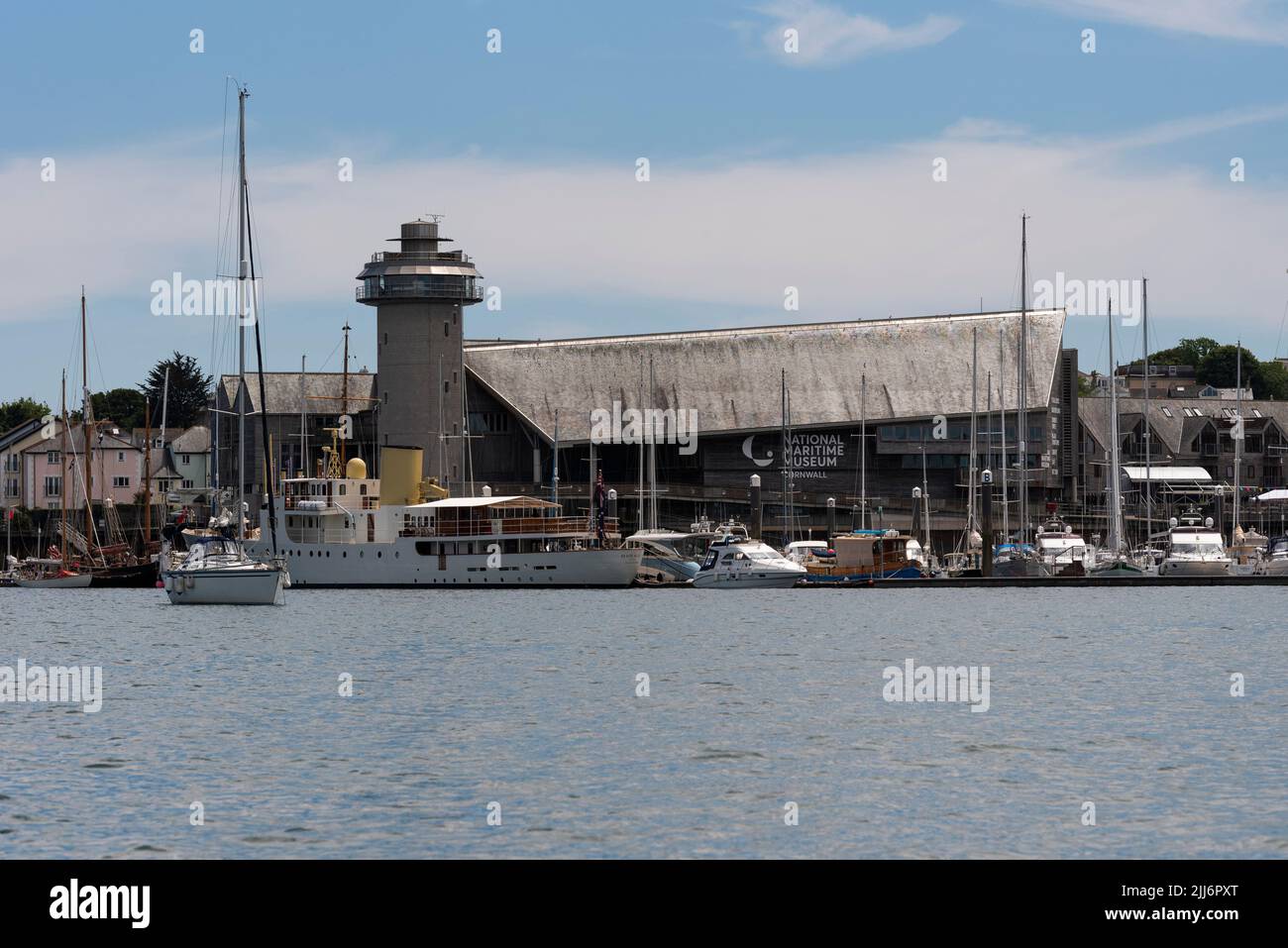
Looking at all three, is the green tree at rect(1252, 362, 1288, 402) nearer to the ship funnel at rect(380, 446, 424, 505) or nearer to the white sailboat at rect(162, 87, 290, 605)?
the ship funnel at rect(380, 446, 424, 505)

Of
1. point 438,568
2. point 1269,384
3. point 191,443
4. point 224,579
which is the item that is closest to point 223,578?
point 224,579

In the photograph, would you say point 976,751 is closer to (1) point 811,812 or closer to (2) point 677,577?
(1) point 811,812

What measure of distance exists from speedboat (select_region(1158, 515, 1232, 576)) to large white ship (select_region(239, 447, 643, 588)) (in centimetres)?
2402

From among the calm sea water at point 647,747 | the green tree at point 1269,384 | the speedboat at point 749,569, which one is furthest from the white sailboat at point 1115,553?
the green tree at point 1269,384

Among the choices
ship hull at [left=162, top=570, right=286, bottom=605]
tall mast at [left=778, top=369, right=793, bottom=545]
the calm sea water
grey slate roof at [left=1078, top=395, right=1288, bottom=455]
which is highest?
grey slate roof at [left=1078, top=395, right=1288, bottom=455]

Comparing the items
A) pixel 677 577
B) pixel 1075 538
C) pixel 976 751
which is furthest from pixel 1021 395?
pixel 976 751

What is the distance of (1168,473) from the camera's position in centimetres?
11988

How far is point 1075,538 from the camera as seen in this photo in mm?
90875

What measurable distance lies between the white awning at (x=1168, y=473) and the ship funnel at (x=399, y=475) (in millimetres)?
49507

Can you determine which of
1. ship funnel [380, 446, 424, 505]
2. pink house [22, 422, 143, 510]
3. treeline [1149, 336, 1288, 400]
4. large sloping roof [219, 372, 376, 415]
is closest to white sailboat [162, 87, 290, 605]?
ship funnel [380, 446, 424, 505]

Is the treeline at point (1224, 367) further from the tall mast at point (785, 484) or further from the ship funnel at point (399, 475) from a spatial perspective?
the ship funnel at point (399, 475)

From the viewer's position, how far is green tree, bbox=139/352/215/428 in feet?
512
